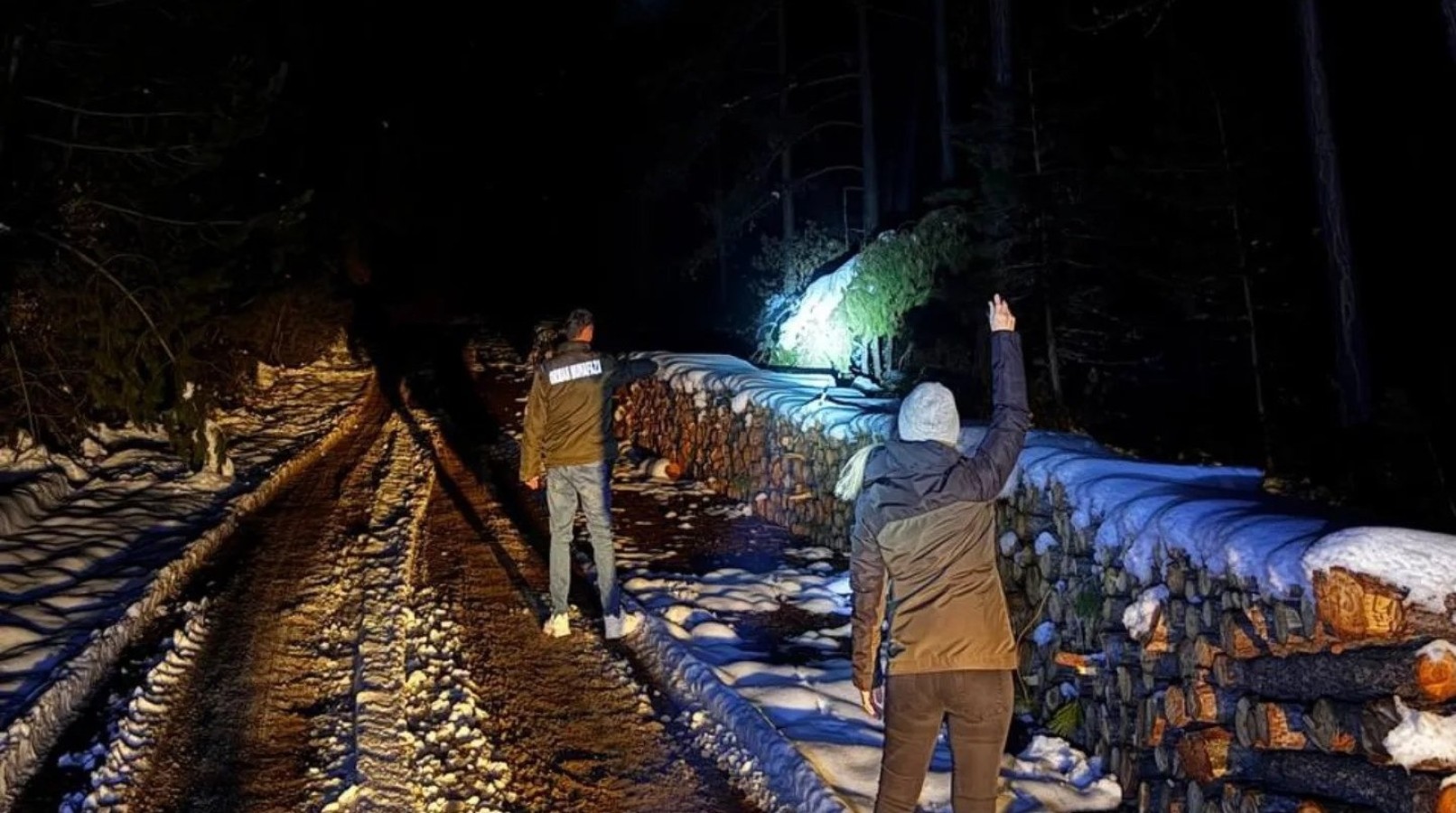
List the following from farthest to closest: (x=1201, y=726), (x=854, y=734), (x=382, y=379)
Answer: (x=382, y=379)
(x=854, y=734)
(x=1201, y=726)

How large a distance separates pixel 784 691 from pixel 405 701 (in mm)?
2326

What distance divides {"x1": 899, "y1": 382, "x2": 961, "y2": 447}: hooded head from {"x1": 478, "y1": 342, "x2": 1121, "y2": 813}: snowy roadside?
208 centimetres

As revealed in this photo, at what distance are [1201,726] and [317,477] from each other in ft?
39.7

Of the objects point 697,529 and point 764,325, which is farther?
point 764,325

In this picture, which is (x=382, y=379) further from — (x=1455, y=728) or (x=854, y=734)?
(x=1455, y=728)

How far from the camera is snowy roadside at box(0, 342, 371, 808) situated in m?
6.70

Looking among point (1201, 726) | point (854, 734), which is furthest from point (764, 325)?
point (1201, 726)

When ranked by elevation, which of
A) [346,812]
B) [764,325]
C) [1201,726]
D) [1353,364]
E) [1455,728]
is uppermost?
[764,325]

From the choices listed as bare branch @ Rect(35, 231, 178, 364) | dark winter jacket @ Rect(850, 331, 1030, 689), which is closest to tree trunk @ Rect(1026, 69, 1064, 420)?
dark winter jacket @ Rect(850, 331, 1030, 689)

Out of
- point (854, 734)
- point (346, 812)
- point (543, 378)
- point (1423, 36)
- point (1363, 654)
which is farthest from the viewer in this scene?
point (1423, 36)

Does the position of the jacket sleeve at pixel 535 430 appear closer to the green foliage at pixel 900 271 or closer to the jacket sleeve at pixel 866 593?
the jacket sleeve at pixel 866 593

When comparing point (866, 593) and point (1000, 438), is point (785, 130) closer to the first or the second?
point (1000, 438)

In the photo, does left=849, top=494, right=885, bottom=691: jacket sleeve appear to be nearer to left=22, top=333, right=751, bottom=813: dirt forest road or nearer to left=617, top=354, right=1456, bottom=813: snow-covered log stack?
left=617, top=354, right=1456, bottom=813: snow-covered log stack

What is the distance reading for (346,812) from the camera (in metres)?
5.11
